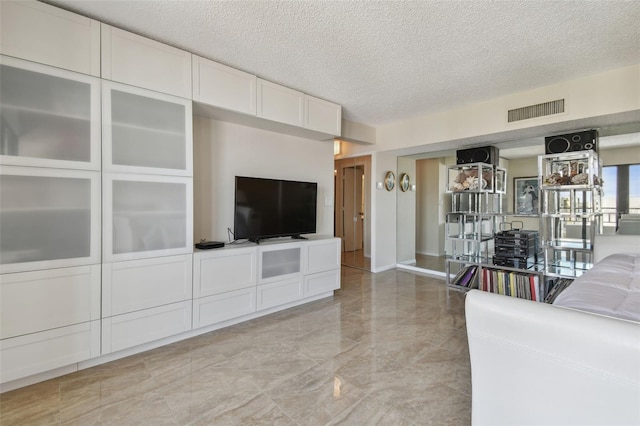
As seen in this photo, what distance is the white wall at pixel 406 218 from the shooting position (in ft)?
18.0

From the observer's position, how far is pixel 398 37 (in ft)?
7.50

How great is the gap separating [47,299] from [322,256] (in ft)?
8.33

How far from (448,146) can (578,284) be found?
3252 millimetres

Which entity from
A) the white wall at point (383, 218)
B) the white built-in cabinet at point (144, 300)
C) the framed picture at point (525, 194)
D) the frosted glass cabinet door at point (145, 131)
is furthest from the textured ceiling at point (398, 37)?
the white wall at point (383, 218)

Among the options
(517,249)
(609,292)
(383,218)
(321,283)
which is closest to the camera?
(609,292)

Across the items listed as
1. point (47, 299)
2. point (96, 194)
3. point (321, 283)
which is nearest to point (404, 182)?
point (321, 283)

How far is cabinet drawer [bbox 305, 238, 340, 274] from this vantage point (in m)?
3.51

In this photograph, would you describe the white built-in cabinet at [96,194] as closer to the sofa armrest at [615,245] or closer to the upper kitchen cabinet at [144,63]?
the upper kitchen cabinet at [144,63]

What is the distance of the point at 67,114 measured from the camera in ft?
6.59

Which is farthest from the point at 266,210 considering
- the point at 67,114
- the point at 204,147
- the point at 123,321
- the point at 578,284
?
the point at 578,284

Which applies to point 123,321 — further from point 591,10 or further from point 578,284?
point 591,10

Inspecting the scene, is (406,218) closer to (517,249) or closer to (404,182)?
(404,182)

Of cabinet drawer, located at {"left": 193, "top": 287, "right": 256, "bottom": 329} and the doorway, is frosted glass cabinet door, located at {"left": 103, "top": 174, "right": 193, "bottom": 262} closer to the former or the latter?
cabinet drawer, located at {"left": 193, "top": 287, "right": 256, "bottom": 329}

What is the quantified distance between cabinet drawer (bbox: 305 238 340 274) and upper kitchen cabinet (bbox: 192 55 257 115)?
5.60 ft
